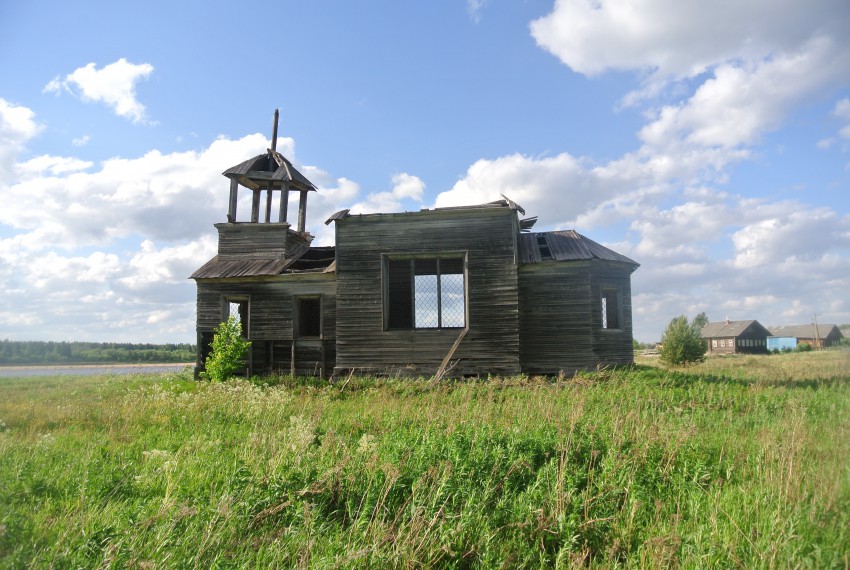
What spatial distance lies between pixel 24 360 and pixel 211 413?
5.53m

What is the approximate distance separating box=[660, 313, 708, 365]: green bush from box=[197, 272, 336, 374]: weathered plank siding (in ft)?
67.0

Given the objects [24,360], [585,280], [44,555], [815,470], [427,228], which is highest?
[427,228]

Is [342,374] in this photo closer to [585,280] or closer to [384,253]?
[384,253]

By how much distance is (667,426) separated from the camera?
7398 mm

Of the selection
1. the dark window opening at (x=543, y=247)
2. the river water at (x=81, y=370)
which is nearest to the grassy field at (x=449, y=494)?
the river water at (x=81, y=370)

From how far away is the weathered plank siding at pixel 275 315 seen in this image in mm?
18578

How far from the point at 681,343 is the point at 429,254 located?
19.0 m

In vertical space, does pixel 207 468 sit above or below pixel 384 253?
below

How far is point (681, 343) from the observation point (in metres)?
28.7

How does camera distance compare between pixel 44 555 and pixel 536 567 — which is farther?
pixel 536 567

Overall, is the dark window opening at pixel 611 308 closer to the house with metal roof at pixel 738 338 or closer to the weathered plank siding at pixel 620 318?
the weathered plank siding at pixel 620 318

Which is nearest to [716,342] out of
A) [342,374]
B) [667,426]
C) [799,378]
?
[799,378]

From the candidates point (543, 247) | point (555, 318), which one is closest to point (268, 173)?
point (543, 247)

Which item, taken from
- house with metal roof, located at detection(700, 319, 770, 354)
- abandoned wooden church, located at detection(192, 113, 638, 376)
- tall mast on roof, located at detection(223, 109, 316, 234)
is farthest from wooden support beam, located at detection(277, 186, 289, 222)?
house with metal roof, located at detection(700, 319, 770, 354)
